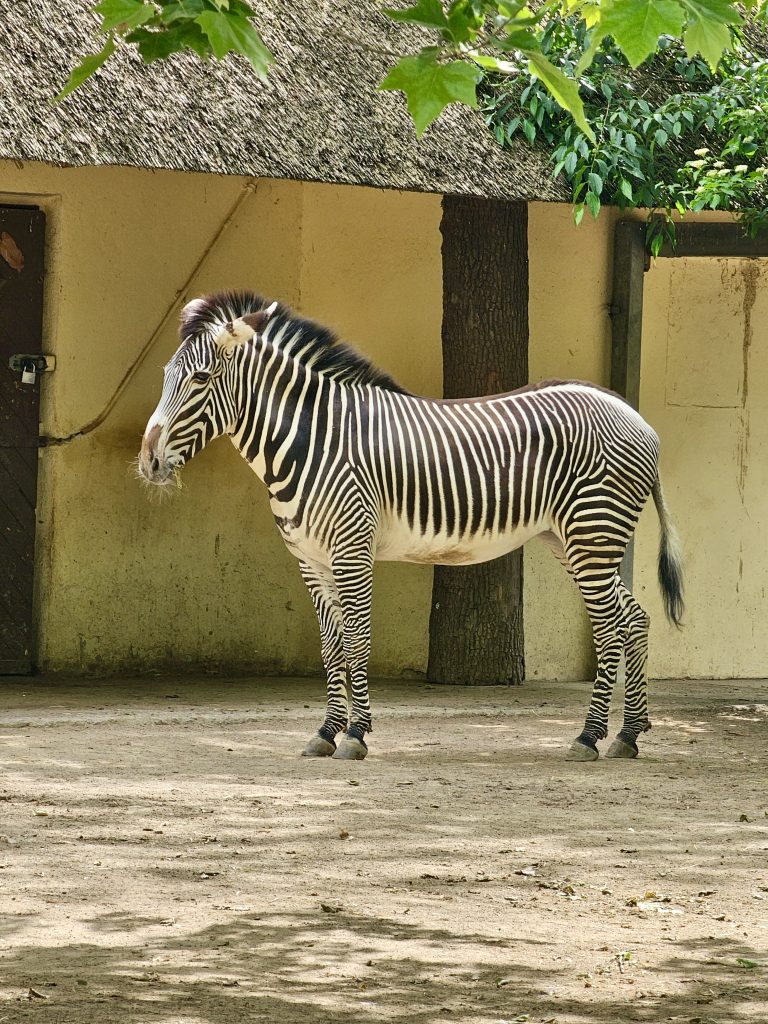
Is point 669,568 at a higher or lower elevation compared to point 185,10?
lower

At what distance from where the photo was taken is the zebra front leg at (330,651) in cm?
733

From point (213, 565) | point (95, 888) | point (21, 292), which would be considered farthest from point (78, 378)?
point (95, 888)

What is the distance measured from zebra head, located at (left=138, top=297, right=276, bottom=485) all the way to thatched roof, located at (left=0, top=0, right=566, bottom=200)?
104cm

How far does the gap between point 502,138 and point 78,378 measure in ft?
9.18

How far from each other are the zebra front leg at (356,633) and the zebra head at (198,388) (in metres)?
0.85

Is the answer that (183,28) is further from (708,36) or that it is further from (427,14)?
(708,36)

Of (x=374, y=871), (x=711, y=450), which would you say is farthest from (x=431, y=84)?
(x=711, y=450)

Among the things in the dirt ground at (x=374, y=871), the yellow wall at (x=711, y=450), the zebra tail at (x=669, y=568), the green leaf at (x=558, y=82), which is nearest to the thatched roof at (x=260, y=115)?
the yellow wall at (x=711, y=450)

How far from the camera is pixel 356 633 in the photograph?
725 centimetres

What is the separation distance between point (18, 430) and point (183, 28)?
626 cm

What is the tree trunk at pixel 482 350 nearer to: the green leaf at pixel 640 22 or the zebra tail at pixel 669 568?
the zebra tail at pixel 669 568

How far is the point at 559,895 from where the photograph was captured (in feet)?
16.2

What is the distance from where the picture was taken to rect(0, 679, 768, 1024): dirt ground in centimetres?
391

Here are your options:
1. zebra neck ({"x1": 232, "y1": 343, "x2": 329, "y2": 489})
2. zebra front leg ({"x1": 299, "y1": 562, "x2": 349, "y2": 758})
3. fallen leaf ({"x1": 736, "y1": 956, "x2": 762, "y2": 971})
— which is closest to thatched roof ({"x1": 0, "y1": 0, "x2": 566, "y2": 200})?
zebra neck ({"x1": 232, "y1": 343, "x2": 329, "y2": 489})
